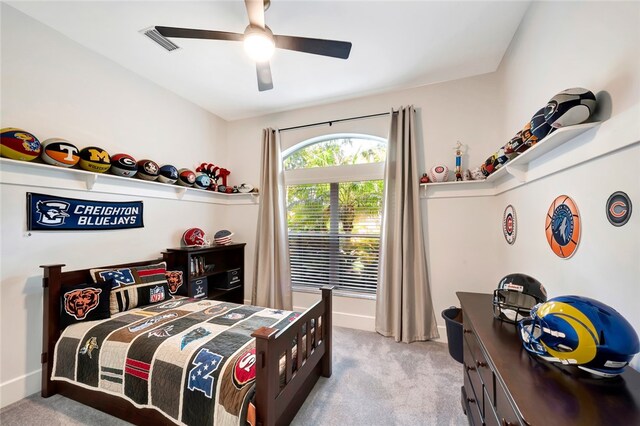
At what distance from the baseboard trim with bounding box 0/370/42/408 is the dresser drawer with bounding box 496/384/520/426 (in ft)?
10.4

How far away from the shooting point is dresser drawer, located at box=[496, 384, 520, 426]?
824 mm

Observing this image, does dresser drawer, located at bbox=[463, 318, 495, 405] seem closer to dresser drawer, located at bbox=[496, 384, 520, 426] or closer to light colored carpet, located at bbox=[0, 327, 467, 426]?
dresser drawer, located at bbox=[496, 384, 520, 426]

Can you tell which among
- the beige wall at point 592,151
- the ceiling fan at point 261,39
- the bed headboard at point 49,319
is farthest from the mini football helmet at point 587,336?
the bed headboard at point 49,319

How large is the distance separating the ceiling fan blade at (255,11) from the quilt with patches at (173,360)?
82.1 inches

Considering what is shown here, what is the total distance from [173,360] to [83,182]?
6.25 ft

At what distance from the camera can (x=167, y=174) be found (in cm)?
294

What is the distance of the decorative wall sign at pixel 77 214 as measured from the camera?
2014 millimetres

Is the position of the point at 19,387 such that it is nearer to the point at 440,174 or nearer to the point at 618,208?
the point at 618,208

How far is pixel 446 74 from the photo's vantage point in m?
2.79

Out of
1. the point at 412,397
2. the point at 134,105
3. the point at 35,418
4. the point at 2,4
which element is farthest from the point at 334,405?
the point at 2,4

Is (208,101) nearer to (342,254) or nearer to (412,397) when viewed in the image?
(342,254)

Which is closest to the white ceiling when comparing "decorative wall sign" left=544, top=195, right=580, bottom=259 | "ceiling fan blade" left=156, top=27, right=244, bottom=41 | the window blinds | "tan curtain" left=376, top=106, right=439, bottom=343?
"ceiling fan blade" left=156, top=27, right=244, bottom=41

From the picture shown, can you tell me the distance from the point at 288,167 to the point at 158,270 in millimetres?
2139

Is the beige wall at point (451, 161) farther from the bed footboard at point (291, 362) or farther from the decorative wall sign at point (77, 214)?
the decorative wall sign at point (77, 214)
